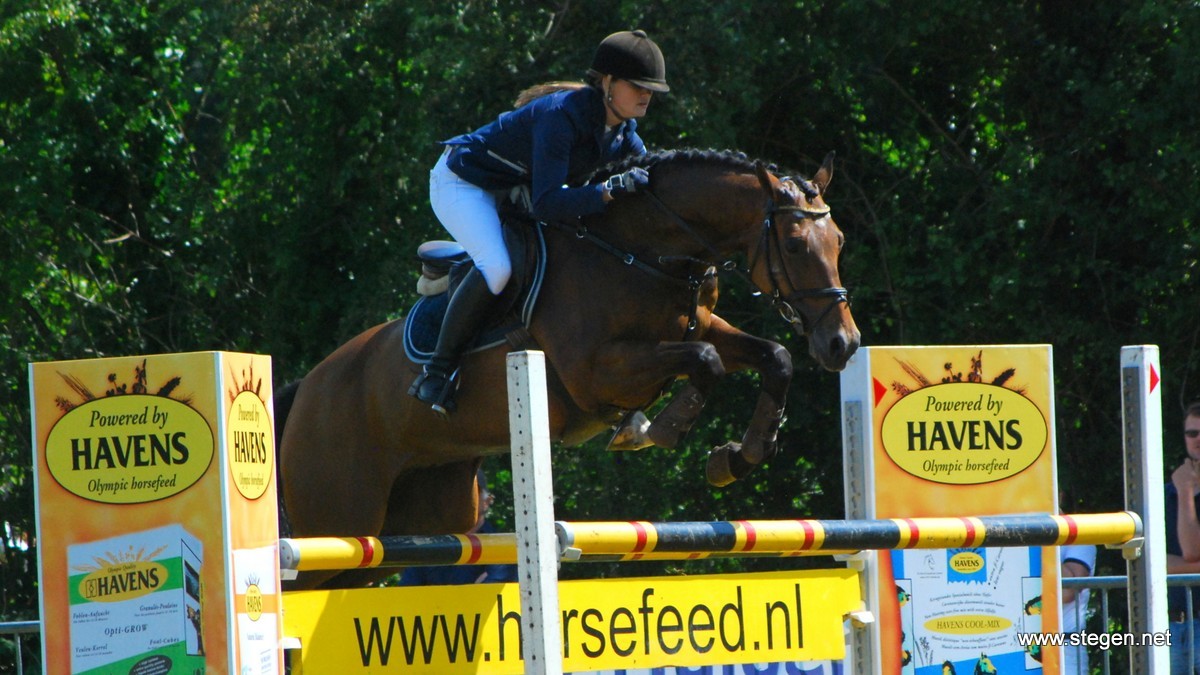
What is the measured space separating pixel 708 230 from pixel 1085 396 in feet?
17.7

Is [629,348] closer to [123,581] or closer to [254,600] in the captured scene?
[254,600]

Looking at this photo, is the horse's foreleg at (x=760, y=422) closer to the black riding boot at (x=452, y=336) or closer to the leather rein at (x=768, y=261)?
the leather rein at (x=768, y=261)

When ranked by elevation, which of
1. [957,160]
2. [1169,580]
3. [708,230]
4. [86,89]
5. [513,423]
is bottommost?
[1169,580]

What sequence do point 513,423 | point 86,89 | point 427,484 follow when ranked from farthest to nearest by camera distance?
point 86,89 → point 427,484 → point 513,423

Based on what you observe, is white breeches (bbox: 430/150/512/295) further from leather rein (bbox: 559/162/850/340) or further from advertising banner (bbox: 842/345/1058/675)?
advertising banner (bbox: 842/345/1058/675)

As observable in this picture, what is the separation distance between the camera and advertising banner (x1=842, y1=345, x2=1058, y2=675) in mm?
3688

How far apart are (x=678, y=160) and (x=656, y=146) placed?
158 inches

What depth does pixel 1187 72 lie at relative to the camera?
749cm

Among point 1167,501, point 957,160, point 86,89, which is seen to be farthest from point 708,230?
point 86,89

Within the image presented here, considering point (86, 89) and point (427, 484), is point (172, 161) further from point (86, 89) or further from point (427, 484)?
point (427, 484)

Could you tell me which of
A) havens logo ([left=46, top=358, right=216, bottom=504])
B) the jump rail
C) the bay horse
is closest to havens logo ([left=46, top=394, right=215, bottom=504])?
havens logo ([left=46, top=358, right=216, bottom=504])

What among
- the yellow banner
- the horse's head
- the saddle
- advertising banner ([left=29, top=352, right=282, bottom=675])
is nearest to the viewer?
advertising banner ([left=29, top=352, right=282, bottom=675])

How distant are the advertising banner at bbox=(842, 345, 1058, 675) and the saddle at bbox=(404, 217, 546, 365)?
3.41 ft

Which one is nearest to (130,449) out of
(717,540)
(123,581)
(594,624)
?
(123,581)
